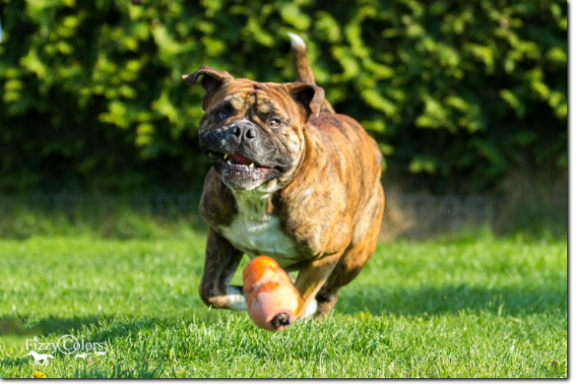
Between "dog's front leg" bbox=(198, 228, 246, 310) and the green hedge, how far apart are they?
434 cm

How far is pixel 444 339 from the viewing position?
378cm

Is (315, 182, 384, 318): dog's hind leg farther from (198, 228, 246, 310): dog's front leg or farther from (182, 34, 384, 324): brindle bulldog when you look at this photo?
(198, 228, 246, 310): dog's front leg

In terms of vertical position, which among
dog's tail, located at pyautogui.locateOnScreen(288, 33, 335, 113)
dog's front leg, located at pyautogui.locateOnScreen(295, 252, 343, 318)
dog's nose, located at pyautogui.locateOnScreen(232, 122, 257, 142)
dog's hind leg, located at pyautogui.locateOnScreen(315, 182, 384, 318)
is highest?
dog's nose, located at pyautogui.locateOnScreen(232, 122, 257, 142)

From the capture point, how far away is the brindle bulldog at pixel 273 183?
3.43 m

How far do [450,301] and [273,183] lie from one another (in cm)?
226

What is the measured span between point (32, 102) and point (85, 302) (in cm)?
460

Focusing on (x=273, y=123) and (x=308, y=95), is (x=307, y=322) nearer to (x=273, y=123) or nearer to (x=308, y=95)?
(x=273, y=123)

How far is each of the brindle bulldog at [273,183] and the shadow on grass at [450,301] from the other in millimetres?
780

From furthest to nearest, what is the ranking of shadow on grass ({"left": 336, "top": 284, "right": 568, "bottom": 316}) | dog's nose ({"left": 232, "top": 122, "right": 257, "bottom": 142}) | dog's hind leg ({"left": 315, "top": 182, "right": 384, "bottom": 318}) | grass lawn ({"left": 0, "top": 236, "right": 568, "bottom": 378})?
shadow on grass ({"left": 336, "top": 284, "right": 568, "bottom": 316}) < dog's hind leg ({"left": 315, "top": 182, "right": 384, "bottom": 318}) < dog's nose ({"left": 232, "top": 122, "right": 257, "bottom": 142}) < grass lawn ({"left": 0, "top": 236, "right": 568, "bottom": 378})

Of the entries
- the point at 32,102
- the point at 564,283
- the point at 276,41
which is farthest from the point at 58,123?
the point at 564,283

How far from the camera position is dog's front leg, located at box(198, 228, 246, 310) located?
4000 millimetres

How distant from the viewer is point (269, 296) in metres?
3.11

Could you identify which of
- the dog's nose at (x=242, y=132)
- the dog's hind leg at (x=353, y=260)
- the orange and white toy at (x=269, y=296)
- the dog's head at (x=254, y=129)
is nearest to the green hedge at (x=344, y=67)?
the dog's hind leg at (x=353, y=260)

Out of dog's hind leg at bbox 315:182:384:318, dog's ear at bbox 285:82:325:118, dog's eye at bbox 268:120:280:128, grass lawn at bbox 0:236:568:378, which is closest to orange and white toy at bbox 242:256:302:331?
grass lawn at bbox 0:236:568:378
